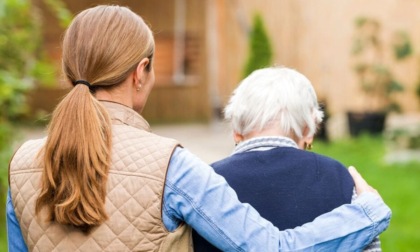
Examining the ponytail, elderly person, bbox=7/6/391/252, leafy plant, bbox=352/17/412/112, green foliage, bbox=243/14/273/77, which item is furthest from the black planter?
the ponytail

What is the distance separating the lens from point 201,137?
1802 cm

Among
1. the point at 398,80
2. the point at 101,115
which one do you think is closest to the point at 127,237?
the point at 101,115

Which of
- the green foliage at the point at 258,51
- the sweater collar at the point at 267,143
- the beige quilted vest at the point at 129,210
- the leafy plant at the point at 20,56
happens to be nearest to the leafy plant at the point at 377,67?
the green foliage at the point at 258,51

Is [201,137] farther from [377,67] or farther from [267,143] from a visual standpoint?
[267,143]

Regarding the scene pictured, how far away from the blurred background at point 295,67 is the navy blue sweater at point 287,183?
4.35 meters

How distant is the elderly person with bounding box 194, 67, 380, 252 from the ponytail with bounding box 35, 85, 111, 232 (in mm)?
506

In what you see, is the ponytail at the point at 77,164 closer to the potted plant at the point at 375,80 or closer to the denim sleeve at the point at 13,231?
the denim sleeve at the point at 13,231

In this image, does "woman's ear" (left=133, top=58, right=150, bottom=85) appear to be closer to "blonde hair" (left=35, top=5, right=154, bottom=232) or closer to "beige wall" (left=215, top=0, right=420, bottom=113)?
"blonde hair" (left=35, top=5, right=154, bottom=232)

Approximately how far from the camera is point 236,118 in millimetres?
2848

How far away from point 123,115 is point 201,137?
15.5m

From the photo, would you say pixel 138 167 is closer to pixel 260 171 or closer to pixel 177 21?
pixel 260 171

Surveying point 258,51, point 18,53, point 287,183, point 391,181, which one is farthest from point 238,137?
point 258,51

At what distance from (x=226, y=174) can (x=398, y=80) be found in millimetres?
16125

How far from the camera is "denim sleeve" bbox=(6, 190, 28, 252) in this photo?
2.61m
